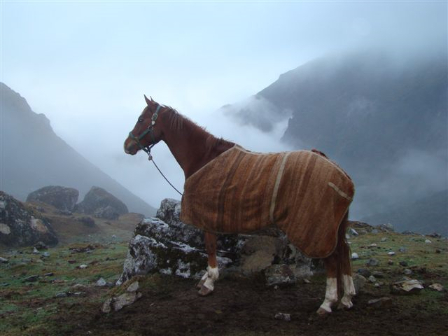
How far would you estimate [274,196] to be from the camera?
17.8 feet

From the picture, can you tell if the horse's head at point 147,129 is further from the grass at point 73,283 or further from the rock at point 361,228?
the rock at point 361,228

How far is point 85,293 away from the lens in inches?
302

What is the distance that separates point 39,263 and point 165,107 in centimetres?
960

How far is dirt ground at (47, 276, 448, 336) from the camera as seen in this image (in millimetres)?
4773

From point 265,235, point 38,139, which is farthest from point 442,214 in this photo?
point 38,139

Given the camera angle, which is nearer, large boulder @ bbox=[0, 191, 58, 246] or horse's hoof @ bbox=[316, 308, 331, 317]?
horse's hoof @ bbox=[316, 308, 331, 317]

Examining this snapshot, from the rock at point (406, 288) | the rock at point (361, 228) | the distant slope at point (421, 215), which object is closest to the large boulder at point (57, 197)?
the rock at point (361, 228)

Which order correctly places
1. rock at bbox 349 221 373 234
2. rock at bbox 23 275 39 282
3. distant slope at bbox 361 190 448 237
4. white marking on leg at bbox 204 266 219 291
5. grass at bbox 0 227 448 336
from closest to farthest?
grass at bbox 0 227 448 336 < white marking on leg at bbox 204 266 219 291 < rock at bbox 23 275 39 282 < rock at bbox 349 221 373 234 < distant slope at bbox 361 190 448 237

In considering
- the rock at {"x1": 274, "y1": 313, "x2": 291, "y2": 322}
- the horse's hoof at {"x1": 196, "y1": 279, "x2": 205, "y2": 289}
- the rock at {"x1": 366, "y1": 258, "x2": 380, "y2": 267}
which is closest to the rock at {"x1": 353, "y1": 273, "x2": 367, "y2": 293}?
the rock at {"x1": 274, "y1": 313, "x2": 291, "y2": 322}

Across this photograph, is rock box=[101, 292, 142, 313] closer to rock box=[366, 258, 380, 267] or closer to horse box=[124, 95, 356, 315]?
horse box=[124, 95, 356, 315]

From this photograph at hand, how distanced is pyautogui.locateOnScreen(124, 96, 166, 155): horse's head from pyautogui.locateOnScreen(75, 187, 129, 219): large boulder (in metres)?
44.3

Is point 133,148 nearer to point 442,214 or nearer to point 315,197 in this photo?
point 315,197

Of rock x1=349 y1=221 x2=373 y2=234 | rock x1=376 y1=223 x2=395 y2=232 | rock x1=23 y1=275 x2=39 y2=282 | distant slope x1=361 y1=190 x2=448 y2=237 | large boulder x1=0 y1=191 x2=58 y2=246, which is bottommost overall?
large boulder x1=0 y1=191 x2=58 y2=246

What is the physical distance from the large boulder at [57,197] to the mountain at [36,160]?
205 feet
